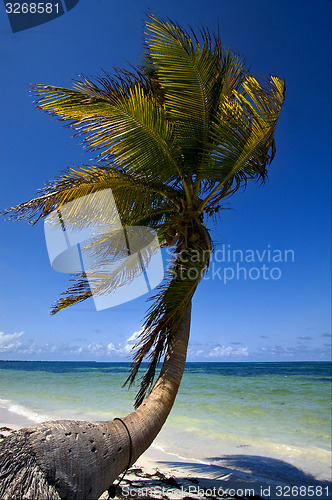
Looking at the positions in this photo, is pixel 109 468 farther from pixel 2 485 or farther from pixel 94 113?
pixel 94 113

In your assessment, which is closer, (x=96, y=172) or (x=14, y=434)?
(x=14, y=434)

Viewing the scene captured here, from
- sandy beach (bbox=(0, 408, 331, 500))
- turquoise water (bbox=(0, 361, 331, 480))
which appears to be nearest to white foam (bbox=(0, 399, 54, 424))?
turquoise water (bbox=(0, 361, 331, 480))

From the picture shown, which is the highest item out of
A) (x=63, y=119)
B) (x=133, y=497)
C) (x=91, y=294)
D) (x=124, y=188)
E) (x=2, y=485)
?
(x=63, y=119)

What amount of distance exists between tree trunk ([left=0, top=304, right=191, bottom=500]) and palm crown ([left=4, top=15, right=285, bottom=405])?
1227mm

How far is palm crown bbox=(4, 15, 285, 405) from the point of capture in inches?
180

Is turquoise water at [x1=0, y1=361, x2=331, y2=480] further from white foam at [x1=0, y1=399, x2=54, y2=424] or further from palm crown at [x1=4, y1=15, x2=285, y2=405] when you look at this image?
palm crown at [x1=4, y1=15, x2=285, y2=405]

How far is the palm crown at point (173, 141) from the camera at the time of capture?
4562 millimetres

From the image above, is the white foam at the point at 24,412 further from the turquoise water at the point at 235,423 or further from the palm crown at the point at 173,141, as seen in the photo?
the palm crown at the point at 173,141

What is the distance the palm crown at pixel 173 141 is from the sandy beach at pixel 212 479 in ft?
4.63

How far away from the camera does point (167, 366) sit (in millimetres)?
4266

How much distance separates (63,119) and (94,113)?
498 millimetres

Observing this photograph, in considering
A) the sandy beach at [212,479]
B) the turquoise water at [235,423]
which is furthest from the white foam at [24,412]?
the sandy beach at [212,479]

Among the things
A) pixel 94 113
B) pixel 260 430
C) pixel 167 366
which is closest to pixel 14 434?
pixel 167 366

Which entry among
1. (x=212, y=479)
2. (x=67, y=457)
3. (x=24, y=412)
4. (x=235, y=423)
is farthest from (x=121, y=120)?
(x=24, y=412)
